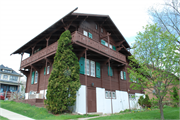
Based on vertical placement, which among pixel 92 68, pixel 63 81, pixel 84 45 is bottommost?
pixel 63 81

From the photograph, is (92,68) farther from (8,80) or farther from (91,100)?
(8,80)

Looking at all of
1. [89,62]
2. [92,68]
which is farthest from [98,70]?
[89,62]

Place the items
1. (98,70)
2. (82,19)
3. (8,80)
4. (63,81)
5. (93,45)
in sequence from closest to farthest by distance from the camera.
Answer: (63,81) → (93,45) → (82,19) → (98,70) → (8,80)

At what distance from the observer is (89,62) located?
15.8 metres

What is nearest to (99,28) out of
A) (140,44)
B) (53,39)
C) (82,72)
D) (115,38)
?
(115,38)

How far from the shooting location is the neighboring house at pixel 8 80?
35281 mm

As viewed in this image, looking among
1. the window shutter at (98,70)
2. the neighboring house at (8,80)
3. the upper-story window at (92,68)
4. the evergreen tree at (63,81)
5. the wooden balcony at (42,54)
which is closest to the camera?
the evergreen tree at (63,81)

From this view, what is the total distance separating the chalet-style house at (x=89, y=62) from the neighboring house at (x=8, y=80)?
18734mm

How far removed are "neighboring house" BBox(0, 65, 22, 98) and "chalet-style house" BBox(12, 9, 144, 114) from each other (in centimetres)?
1873

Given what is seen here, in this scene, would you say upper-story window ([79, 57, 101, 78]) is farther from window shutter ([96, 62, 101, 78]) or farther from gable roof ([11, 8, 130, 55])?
gable roof ([11, 8, 130, 55])

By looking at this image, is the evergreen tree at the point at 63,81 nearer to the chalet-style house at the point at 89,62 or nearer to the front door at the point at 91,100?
the chalet-style house at the point at 89,62

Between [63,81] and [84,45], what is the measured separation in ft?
12.4

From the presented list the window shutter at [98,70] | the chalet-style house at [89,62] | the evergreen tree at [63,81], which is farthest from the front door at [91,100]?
the evergreen tree at [63,81]

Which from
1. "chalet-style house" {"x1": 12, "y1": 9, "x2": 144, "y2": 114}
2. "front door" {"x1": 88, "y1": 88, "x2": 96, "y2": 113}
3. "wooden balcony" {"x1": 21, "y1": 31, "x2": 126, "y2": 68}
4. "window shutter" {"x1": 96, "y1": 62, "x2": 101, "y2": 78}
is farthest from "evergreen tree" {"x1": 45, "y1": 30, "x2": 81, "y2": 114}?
"window shutter" {"x1": 96, "y1": 62, "x2": 101, "y2": 78}
